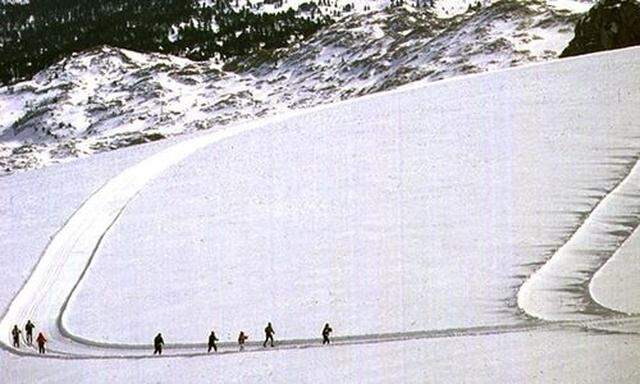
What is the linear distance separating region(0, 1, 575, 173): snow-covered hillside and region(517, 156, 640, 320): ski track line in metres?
103

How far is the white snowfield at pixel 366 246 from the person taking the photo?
89.9 ft

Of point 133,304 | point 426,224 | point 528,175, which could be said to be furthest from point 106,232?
point 528,175

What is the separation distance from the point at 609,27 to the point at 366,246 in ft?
233

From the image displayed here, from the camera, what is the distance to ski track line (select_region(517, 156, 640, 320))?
94.6 ft

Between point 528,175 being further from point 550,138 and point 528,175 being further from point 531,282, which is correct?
point 531,282

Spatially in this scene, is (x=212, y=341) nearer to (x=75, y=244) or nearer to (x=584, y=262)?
(x=584, y=262)

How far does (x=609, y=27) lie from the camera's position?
102 meters

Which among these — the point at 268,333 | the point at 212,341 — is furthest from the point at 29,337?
the point at 268,333

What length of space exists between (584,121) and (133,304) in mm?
28964

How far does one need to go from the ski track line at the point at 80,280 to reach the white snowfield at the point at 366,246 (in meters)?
0.15

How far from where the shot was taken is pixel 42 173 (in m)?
72.7

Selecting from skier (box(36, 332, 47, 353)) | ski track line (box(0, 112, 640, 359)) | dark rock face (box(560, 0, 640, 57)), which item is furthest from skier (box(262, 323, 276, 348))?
dark rock face (box(560, 0, 640, 57))

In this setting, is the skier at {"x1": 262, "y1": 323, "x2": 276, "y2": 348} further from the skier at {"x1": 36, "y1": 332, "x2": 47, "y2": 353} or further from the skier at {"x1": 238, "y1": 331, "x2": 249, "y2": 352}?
the skier at {"x1": 36, "y1": 332, "x2": 47, "y2": 353}

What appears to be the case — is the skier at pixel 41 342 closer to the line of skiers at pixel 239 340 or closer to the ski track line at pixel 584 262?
the line of skiers at pixel 239 340
